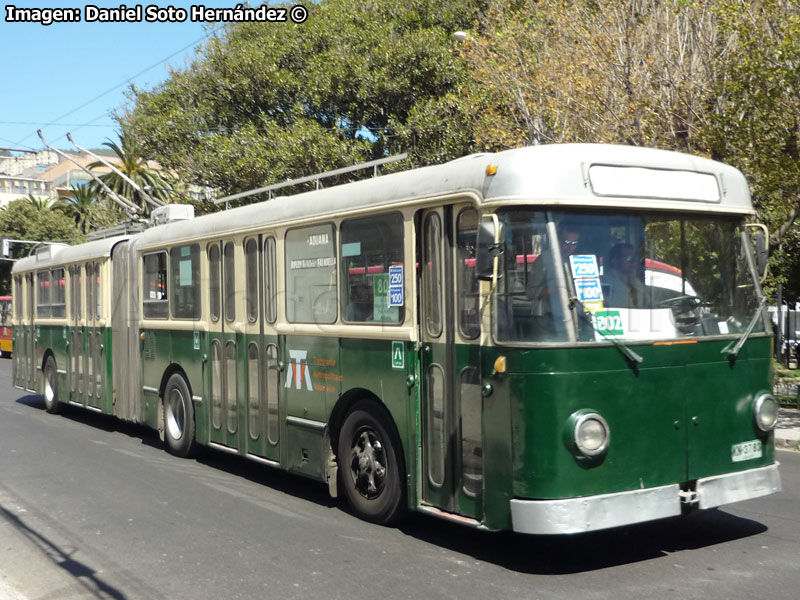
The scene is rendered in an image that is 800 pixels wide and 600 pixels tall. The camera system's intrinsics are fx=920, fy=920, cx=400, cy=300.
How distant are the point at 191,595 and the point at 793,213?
1178 centimetres

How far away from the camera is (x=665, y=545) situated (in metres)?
6.59

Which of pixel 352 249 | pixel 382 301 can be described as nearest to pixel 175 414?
pixel 352 249

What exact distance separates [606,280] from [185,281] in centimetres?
610

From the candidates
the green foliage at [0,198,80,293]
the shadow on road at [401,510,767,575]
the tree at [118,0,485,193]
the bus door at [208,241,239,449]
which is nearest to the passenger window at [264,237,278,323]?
the bus door at [208,241,239,449]

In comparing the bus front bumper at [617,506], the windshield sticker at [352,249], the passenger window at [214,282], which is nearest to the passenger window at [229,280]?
the passenger window at [214,282]

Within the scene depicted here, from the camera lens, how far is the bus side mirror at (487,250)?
5.81 metres

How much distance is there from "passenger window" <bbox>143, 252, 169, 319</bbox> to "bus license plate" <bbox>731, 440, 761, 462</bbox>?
7131 millimetres

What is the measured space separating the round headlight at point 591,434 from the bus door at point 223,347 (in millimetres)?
4650

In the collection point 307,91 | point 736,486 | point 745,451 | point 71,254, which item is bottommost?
point 736,486

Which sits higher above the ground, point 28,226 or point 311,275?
point 28,226

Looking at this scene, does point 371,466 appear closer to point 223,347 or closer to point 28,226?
point 223,347

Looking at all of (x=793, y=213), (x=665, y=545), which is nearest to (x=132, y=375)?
(x=665, y=545)

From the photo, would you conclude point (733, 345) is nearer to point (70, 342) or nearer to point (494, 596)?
point (494, 596)

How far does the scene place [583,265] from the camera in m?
5.91
